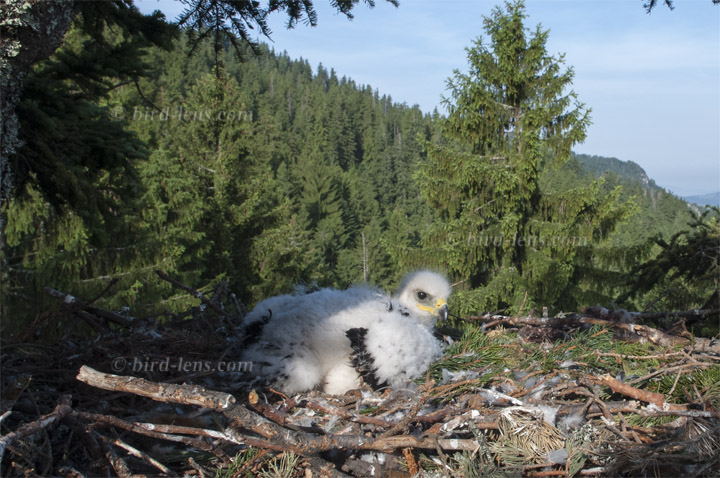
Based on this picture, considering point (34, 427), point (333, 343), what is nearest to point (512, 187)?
point (333, 343)

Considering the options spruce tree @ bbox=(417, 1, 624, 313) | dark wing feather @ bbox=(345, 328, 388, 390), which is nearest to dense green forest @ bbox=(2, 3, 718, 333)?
spruce tree @ bbox=(417, 1, 624, 313)

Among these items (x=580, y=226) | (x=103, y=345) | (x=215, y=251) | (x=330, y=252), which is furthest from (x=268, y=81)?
(x=103, y=345)

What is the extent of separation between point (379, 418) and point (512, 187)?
11940 mm

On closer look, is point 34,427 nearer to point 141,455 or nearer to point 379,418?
point 141,455

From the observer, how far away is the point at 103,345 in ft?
10.5

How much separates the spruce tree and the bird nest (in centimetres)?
1082

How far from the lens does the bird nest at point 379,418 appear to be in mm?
2023

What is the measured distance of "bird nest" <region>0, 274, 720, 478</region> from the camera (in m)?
2.02

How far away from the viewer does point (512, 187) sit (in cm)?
1346

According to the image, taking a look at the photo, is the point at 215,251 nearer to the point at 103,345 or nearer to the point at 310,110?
the point at 103,345

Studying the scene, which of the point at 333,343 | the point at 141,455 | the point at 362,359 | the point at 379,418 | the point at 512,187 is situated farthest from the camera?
the point at 512,187

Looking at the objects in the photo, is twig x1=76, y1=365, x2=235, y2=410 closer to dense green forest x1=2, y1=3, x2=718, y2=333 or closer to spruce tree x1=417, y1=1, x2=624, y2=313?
dense green forest x1=2, y1=3, x2=718, y2=333

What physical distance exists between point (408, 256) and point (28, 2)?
41.6 ft

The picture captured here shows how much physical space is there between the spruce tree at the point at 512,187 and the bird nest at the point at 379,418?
10819mm
